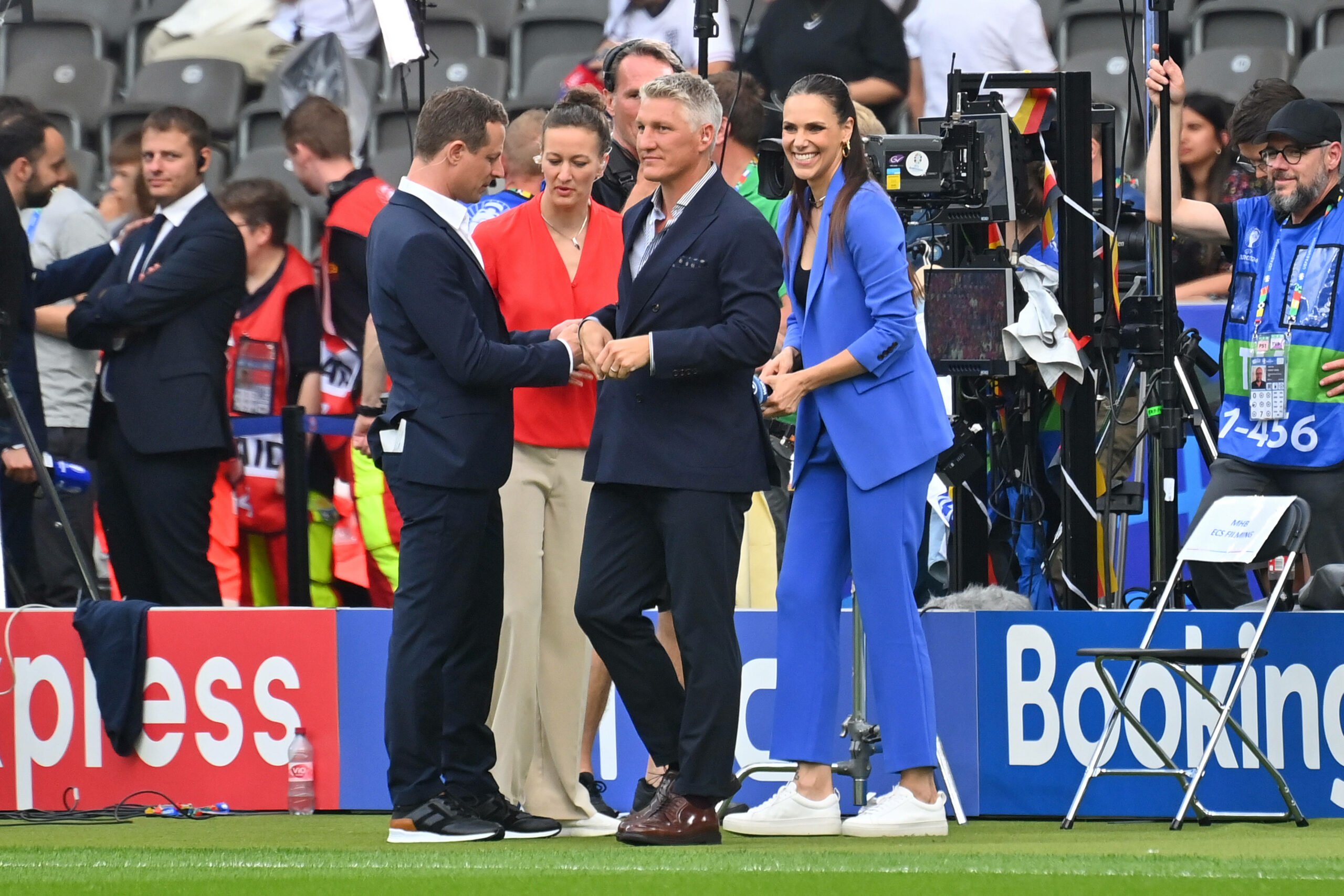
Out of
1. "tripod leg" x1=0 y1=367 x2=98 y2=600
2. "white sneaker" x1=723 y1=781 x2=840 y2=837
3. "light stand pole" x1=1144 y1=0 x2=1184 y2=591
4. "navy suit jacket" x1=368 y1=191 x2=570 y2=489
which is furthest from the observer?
"tripod leg" x1=0 y1=367 x2=98 y2=600

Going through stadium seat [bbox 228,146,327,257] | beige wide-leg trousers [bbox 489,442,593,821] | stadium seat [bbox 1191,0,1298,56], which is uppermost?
stadium seat [bbox 1191,0,1298,56]

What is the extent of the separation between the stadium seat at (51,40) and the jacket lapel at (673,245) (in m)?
8.11

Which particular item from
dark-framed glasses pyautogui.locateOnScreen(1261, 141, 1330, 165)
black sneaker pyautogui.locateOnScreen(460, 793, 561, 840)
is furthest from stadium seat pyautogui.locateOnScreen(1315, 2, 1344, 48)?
black sneaker pyautogui.locateOnScreen(460, 793, 561, 840)

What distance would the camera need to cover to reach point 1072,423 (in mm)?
6547

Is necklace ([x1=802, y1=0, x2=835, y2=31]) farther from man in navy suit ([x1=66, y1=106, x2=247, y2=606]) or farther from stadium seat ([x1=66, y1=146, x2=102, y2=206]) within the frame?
stadium seat ([x1=66, y1=146, x2=102, y2=206])

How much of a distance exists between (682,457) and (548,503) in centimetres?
75

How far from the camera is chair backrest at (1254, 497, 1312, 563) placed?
556cm

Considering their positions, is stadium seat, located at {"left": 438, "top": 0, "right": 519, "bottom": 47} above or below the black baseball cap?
above

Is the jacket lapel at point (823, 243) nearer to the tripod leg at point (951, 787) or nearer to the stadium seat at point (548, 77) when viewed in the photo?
the tripod leg at point (951, 787)

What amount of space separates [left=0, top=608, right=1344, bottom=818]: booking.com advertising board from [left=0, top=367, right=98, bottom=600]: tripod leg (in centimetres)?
39

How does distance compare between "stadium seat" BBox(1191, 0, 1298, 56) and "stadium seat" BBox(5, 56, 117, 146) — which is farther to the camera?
"stadium seat" BBox(5, 56, 117, 146)

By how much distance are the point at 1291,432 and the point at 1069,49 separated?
15.0ft

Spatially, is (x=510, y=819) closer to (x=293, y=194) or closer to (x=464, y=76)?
(x=293, y=194)

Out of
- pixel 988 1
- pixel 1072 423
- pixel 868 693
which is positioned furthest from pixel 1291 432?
pixel 988 1
